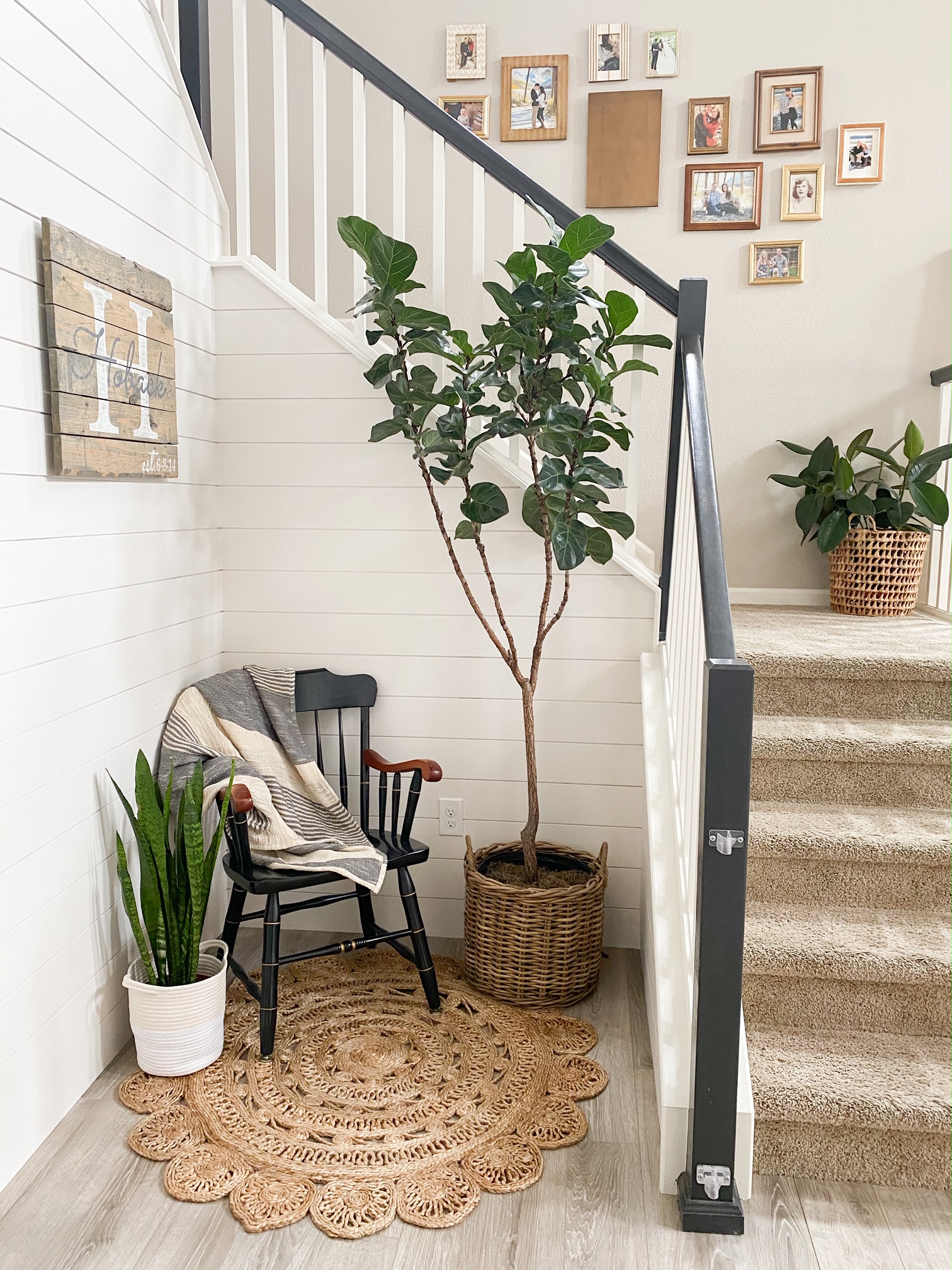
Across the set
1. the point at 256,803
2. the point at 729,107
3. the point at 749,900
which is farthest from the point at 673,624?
the point at 729,107

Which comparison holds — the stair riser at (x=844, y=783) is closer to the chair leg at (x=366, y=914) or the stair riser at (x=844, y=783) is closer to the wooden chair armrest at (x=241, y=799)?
the chair leg at (x=366, y=914)

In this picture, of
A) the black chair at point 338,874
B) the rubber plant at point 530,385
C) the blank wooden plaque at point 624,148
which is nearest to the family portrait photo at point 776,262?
the blank wooden plaque at point 624,148

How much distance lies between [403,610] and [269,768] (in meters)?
0.58

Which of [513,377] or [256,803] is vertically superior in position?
[513,377]

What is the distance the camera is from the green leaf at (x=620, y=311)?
2.33 metres

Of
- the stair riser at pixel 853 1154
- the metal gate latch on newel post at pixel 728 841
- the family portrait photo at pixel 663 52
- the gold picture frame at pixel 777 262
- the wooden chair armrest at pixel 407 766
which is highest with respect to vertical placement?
the family portrait photo at pixel 663 52

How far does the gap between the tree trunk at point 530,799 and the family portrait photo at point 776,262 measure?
1.92 m

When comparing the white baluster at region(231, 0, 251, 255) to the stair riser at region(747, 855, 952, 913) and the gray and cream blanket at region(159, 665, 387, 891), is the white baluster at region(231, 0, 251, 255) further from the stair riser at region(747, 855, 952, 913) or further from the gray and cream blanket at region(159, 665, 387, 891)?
the stair riser at region(747, 855, 952, 913)

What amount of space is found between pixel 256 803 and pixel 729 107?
2903 mm

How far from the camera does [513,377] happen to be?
2.93 meters

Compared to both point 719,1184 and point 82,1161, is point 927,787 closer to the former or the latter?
point 719,1184

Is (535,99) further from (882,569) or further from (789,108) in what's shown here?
(882,569)

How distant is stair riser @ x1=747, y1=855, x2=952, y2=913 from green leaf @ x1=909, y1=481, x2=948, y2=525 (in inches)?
52.7

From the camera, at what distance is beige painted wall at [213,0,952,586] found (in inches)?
136
